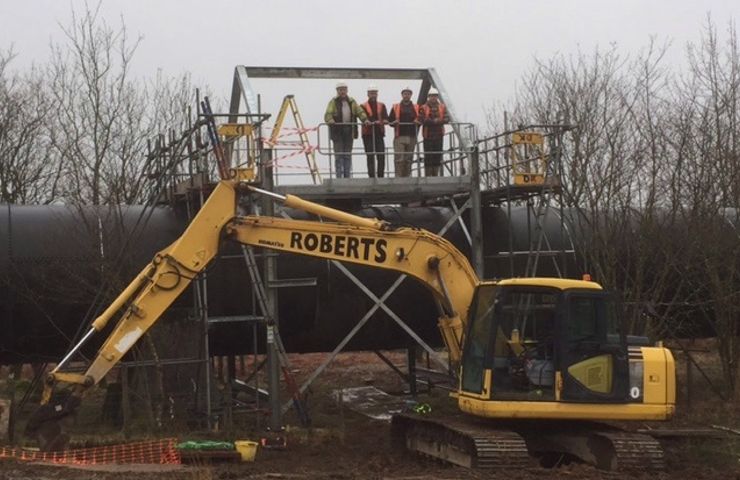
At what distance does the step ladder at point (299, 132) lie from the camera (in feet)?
62.7

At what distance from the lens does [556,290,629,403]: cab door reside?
14.1 meters

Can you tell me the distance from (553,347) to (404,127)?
7.09 m

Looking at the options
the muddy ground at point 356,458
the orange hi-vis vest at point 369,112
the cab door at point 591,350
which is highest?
the orange hi-vis vest at point 369,112

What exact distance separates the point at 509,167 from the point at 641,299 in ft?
14.5

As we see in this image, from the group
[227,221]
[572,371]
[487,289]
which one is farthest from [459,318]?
[227,221]

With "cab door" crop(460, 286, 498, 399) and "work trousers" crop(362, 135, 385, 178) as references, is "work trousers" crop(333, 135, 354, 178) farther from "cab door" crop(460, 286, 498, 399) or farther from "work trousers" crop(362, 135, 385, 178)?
"cab door" crop(460, 286, 498, 399)

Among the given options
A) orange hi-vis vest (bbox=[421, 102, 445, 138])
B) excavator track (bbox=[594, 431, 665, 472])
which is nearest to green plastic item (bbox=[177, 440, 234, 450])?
excavator track (bbox=[594, 431, 665, 472])

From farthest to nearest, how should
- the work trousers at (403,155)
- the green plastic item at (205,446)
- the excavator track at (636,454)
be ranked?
the work trousers at (403,155), the green plastic item at (205,446), the excavator track at (636,454)

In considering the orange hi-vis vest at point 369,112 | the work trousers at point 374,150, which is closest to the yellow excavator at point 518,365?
the work trousers at point 374,150

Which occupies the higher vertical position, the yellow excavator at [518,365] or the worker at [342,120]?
the worker at [342,120]

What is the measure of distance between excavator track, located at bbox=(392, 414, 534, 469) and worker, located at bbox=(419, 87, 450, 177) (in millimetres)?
5658

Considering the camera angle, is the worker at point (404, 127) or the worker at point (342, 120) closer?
the worker at point (342, 120)

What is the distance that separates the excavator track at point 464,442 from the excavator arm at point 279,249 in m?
1.06

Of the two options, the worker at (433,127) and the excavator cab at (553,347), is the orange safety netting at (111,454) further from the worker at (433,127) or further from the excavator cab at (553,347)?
the worker at (433,127)
